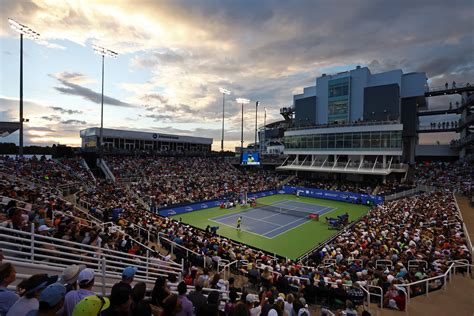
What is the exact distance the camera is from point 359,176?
4384 cm

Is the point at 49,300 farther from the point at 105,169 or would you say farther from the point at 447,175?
the point at 447,175

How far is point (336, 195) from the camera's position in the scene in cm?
3772

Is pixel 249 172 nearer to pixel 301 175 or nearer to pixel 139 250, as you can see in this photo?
pixel 301 175

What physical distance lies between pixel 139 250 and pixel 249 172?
45183 mm

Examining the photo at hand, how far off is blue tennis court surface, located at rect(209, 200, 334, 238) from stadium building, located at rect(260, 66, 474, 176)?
47.8ft

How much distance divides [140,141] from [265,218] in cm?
3348

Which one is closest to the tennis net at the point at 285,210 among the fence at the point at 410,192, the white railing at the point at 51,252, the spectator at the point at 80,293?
the fence at the point at 410,192

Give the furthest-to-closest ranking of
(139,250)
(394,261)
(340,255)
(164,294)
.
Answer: (340,255)
(394,261)
(139,250)
(164,294)

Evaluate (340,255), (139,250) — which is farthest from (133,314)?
(340,255)

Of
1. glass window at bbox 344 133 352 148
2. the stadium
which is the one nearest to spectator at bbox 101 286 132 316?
the stadium

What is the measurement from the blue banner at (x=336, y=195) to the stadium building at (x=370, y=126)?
604 centimetres

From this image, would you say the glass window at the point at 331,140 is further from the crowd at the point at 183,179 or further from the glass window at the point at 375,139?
the crowd at the point at 183,179

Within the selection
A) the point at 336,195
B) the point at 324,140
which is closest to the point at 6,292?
the point at 336,195

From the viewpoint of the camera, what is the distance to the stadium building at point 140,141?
43.7 meters
